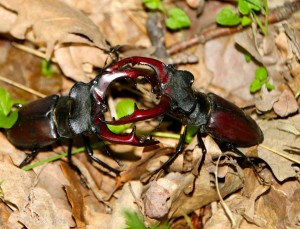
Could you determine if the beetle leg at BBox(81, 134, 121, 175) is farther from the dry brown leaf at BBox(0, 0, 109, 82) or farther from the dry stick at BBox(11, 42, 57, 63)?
the dry stick at BBox(11, 42, 57, 63)

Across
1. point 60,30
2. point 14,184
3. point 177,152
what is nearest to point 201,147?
point 177,152

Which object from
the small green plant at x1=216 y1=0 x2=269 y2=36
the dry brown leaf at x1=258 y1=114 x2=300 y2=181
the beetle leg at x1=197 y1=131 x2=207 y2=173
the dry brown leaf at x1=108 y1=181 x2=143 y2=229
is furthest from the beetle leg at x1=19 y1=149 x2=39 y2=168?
the small green plant at x1=216 y1=0 x2=269 y2=36

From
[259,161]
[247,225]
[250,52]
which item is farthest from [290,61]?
[247,225]

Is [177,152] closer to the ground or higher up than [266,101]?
closer to the ground

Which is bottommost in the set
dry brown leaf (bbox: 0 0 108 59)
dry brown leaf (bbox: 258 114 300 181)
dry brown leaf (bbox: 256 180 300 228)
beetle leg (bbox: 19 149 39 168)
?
beetle leg (bbox: 19 149 39 168)

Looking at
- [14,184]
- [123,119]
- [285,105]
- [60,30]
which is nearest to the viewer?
[123,119]

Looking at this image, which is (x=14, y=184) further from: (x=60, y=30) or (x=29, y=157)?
(x=60, y=30)

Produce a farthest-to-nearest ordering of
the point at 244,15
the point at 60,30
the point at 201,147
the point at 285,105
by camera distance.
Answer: the point at 244,15
the point at 60,30
the point at 285,105
the point at 201,147
